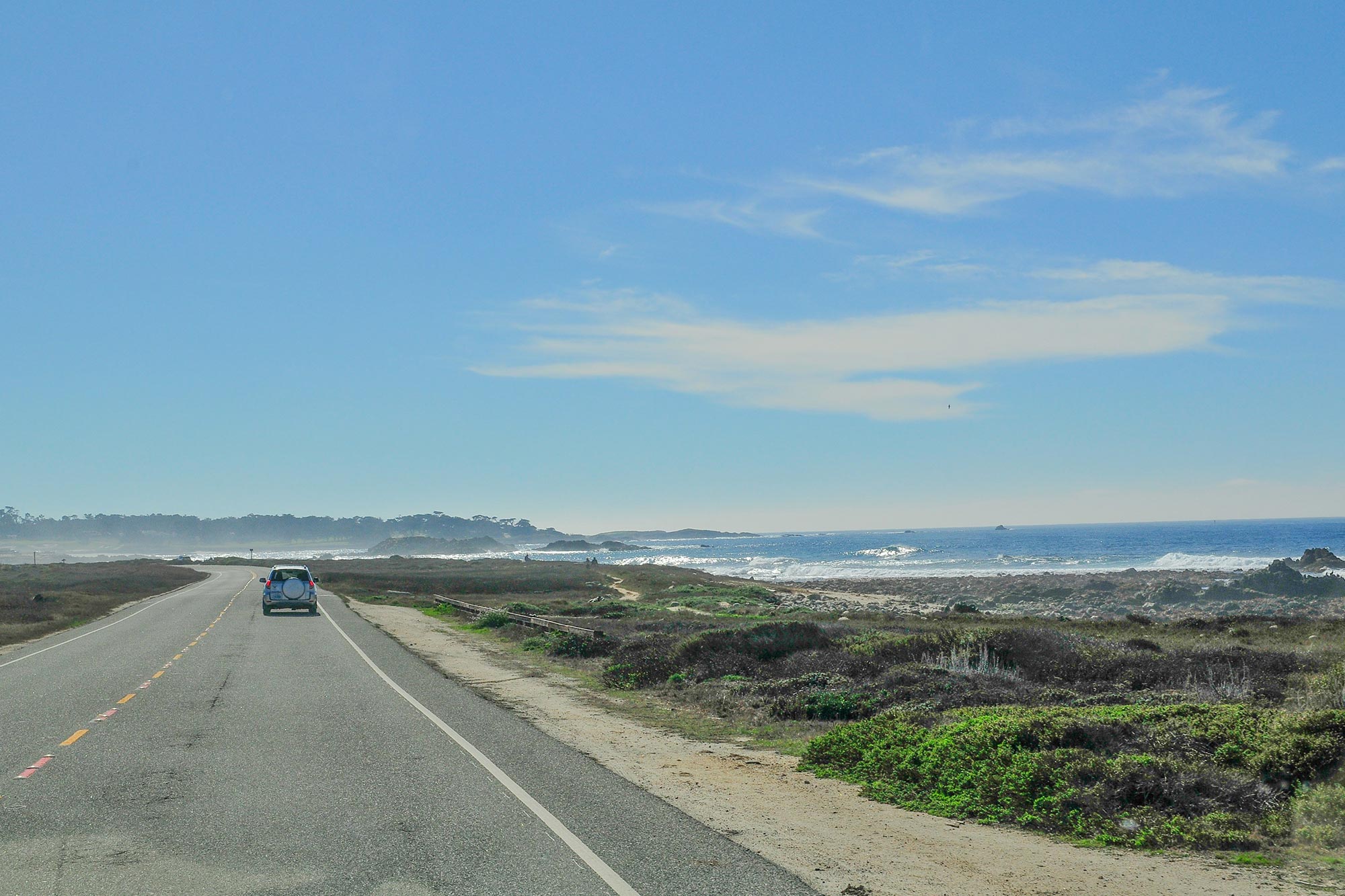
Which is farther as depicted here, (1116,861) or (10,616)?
(10,616)

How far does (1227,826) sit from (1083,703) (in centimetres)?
609

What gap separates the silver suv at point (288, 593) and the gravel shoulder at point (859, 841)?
3102 cm

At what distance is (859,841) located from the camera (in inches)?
324

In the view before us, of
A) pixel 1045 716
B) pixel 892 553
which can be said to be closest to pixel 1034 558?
pixel 892 553

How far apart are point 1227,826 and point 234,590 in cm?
6481

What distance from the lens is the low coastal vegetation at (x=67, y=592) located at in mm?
40906

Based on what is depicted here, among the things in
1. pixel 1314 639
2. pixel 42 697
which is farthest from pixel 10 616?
pixel 1314 639

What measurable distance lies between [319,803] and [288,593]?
35003 millimetres

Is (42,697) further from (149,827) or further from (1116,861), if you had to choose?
(1116,861)

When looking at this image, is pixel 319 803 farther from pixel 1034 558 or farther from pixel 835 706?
pixel 1034 558

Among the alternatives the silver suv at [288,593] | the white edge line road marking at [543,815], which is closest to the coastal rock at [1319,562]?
the silver suv at [288,593]

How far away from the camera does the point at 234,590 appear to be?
211 ft

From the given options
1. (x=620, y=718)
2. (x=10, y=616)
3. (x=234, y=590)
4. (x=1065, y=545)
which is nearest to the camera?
(x=620, y=718)

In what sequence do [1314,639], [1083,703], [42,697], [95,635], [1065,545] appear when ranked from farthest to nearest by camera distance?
[1065,545] < [95,635] < [1314,639] < [42,697] < [1083,703]
